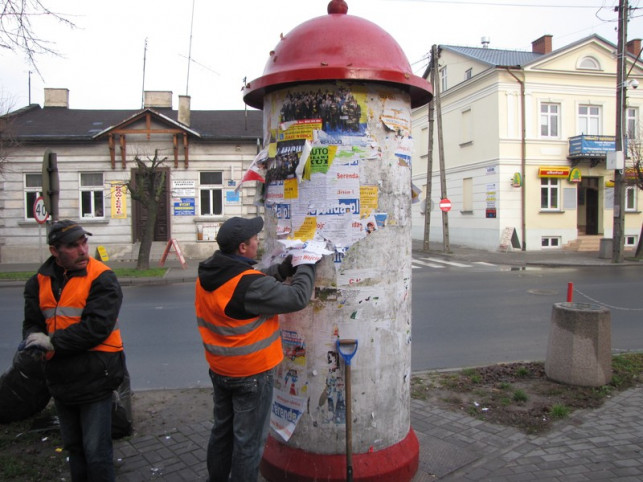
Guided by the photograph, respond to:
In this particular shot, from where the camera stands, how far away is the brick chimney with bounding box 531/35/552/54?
91.0 ft

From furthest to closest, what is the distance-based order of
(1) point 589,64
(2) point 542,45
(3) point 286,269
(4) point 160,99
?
(2) point 542,45
(4) point 160,99
(1) point 589,64
(3) point 286,269

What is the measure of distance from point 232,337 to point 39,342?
104cm

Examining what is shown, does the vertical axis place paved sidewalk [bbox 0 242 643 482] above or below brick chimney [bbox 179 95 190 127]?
below

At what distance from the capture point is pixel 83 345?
288 centimetres

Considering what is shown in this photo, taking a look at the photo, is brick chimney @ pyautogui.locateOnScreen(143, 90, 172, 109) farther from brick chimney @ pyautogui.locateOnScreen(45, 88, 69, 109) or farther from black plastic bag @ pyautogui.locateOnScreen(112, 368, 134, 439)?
black plastic bag @ pyautogui.locateOnScreen(112, 368, 134, 439)

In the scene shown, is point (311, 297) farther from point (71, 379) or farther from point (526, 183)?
point (526, 183)

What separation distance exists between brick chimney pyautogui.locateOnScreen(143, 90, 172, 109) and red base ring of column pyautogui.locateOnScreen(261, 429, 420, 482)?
24043 mm

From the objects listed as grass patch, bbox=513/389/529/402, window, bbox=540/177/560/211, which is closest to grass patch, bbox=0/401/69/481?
grass patch, bbox=513/389/529/402

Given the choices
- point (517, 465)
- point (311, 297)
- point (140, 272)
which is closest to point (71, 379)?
point (311, 297)

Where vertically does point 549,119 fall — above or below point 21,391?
above

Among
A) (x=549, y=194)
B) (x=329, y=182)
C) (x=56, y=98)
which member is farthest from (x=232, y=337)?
(x=56, y=98)

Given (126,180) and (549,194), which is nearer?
(126,180)

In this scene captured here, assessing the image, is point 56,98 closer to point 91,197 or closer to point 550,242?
point 91,197

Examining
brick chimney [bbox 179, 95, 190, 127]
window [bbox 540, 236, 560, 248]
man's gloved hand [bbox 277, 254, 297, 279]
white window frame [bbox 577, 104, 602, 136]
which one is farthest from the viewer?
white window frame [bbox 577, 104, 602, 136]
